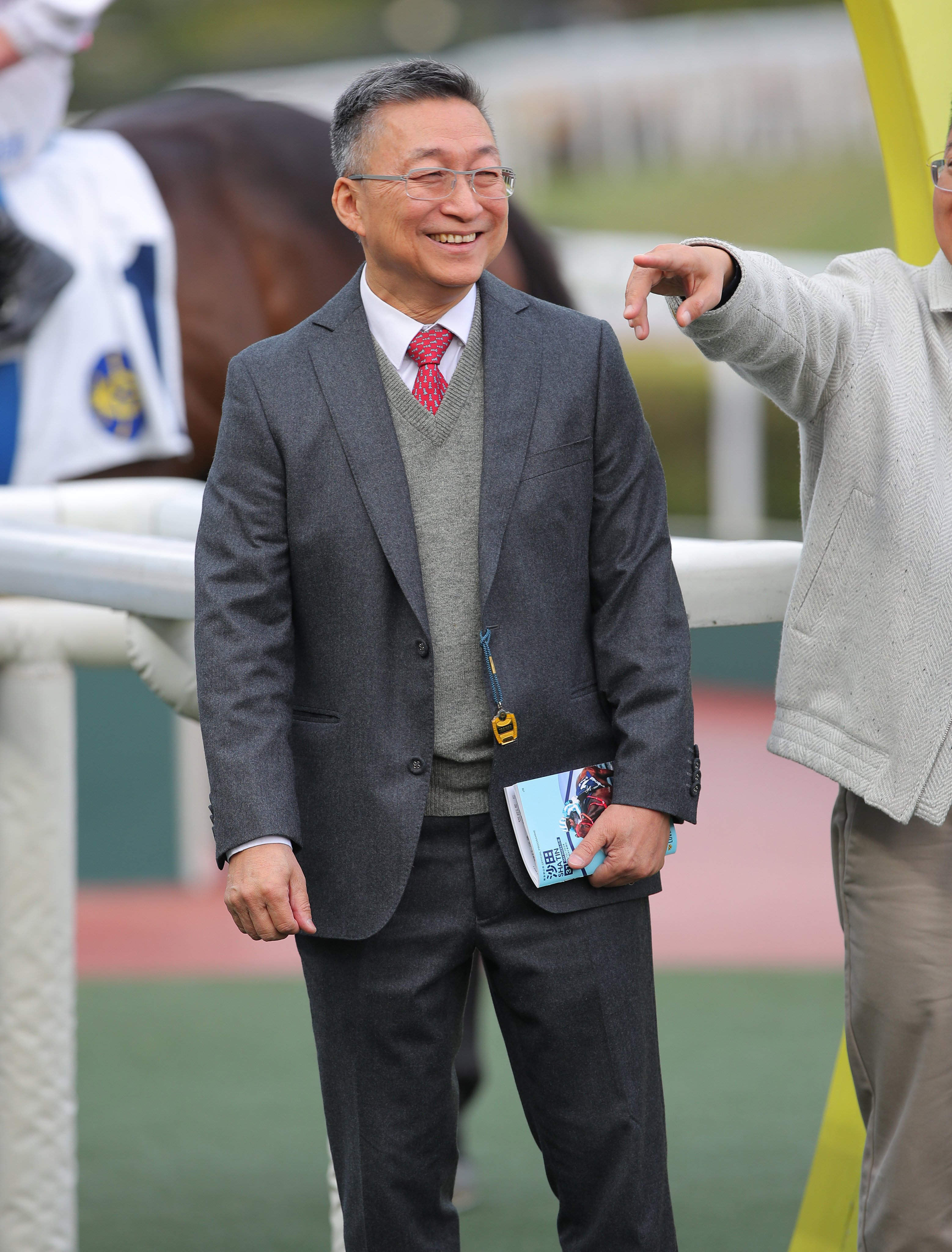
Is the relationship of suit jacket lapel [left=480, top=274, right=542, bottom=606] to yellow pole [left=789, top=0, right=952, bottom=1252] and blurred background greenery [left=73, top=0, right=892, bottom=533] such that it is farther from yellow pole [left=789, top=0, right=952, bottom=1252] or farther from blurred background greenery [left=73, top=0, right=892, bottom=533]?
blurred background greenery [left=73, top=0, right=892, bottom=533]

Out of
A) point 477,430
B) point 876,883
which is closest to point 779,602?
point 876,883

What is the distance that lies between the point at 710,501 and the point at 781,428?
747mm

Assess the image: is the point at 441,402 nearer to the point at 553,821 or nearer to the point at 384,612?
the point at 384,612

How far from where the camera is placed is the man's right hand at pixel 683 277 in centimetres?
143

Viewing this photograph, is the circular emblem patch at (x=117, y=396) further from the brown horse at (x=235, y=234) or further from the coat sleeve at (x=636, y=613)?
the coat sleeve at (x=636, y=613)

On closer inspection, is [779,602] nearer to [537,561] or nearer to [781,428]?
[537,561]

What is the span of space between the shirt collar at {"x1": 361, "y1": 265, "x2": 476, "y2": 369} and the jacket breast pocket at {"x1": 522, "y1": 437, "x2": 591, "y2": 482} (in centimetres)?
13

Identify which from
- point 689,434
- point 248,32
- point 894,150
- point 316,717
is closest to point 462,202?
point 316,717

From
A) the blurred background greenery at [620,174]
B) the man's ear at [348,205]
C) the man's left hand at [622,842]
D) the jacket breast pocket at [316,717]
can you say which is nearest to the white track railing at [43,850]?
the jacket breast pocket at [316,717]

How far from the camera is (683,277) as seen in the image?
4.87 feet

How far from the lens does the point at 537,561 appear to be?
1551mm

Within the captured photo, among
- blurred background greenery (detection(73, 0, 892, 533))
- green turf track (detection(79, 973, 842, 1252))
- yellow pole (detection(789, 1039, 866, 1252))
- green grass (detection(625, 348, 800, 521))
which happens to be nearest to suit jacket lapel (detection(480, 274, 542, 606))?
yellow pole (detection(789, 1039, 866, 1252))

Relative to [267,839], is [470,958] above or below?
below

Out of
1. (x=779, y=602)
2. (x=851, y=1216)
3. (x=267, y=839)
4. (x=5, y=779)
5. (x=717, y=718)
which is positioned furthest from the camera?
(x=717, y=718)
